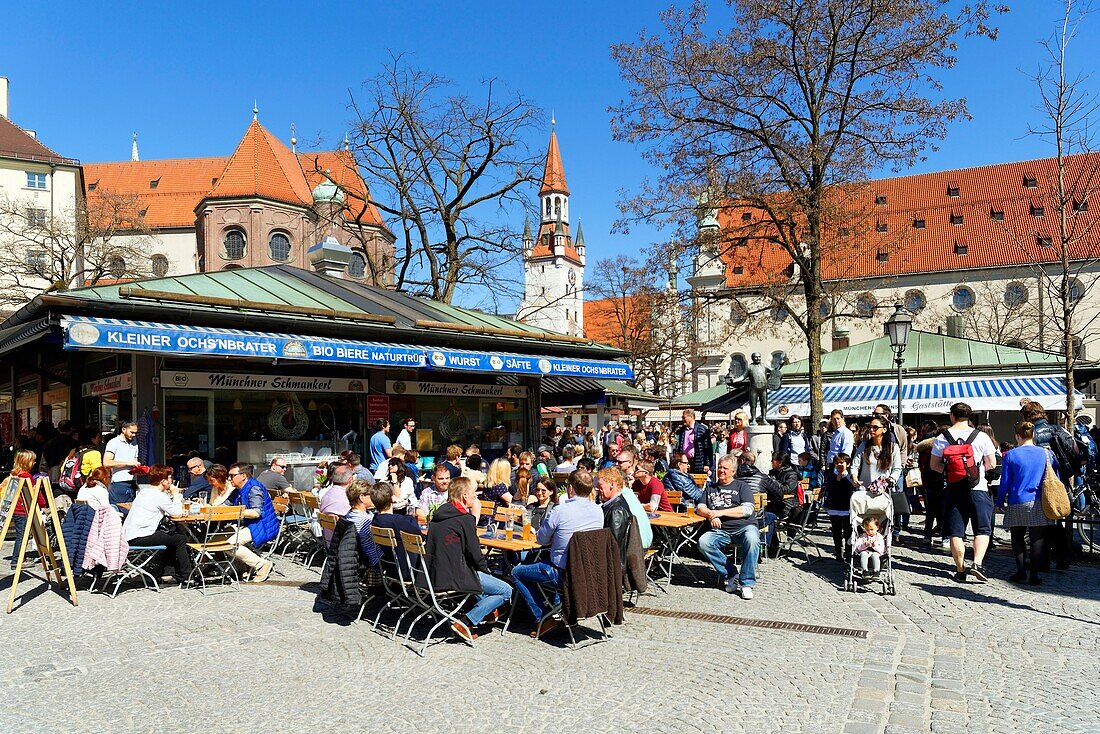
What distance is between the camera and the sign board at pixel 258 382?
44.8 ft

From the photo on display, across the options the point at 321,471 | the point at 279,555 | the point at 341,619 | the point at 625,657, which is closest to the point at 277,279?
the point at 321,471

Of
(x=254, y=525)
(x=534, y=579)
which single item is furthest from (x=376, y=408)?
(x=534, y=579)

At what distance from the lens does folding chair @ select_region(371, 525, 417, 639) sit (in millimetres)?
7070

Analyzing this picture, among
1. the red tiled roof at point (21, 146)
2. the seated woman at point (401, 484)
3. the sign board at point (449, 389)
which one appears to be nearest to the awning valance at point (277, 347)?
the sign board at point (449, 389)

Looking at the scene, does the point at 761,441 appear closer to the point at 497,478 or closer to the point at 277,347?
the point at 497,478

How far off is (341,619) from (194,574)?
8.68 ft

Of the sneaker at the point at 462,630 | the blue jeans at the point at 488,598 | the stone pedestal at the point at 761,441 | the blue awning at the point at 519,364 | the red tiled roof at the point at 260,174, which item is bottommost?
the sneaker at the point at 462,630

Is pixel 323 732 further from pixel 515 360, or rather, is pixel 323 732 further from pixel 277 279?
pixel 277 279

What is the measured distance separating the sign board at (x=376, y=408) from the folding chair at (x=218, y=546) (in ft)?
20.6

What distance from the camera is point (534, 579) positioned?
7191 millimetres

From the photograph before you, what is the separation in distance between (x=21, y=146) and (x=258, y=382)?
5658cm

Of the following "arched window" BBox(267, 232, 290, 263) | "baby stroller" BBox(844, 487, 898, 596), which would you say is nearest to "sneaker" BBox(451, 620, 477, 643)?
"baby stroller" BBox(844, 487, 898, 596)

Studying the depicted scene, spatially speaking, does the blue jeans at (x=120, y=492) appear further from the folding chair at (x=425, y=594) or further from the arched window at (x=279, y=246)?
the arched window at (x=279, y=246)

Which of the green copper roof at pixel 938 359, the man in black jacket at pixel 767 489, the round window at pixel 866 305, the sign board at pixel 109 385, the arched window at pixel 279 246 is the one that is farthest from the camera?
the arched window at pixel 279 246
